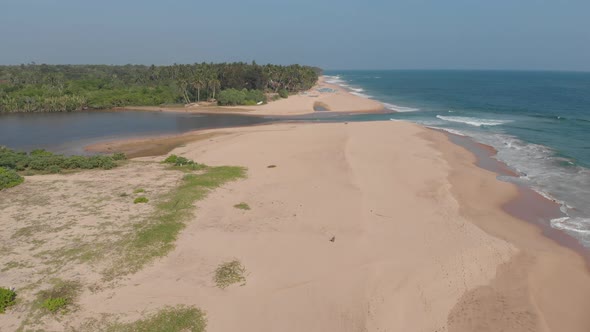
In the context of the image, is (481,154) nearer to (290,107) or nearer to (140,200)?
(140,200)

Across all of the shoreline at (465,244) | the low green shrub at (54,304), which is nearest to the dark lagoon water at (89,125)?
the shoreline at (465,244)

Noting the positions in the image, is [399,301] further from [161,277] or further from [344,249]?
[161,277]

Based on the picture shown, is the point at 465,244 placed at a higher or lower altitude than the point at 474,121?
lower

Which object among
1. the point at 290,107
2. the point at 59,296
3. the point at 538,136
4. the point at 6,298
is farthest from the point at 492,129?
the point at 6,298

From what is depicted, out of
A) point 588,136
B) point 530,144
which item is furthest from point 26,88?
point 588,136

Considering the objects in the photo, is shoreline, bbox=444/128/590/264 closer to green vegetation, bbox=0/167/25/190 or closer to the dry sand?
the dry sand

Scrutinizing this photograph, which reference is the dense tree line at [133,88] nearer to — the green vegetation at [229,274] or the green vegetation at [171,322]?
the green vegetation at [229,274]
